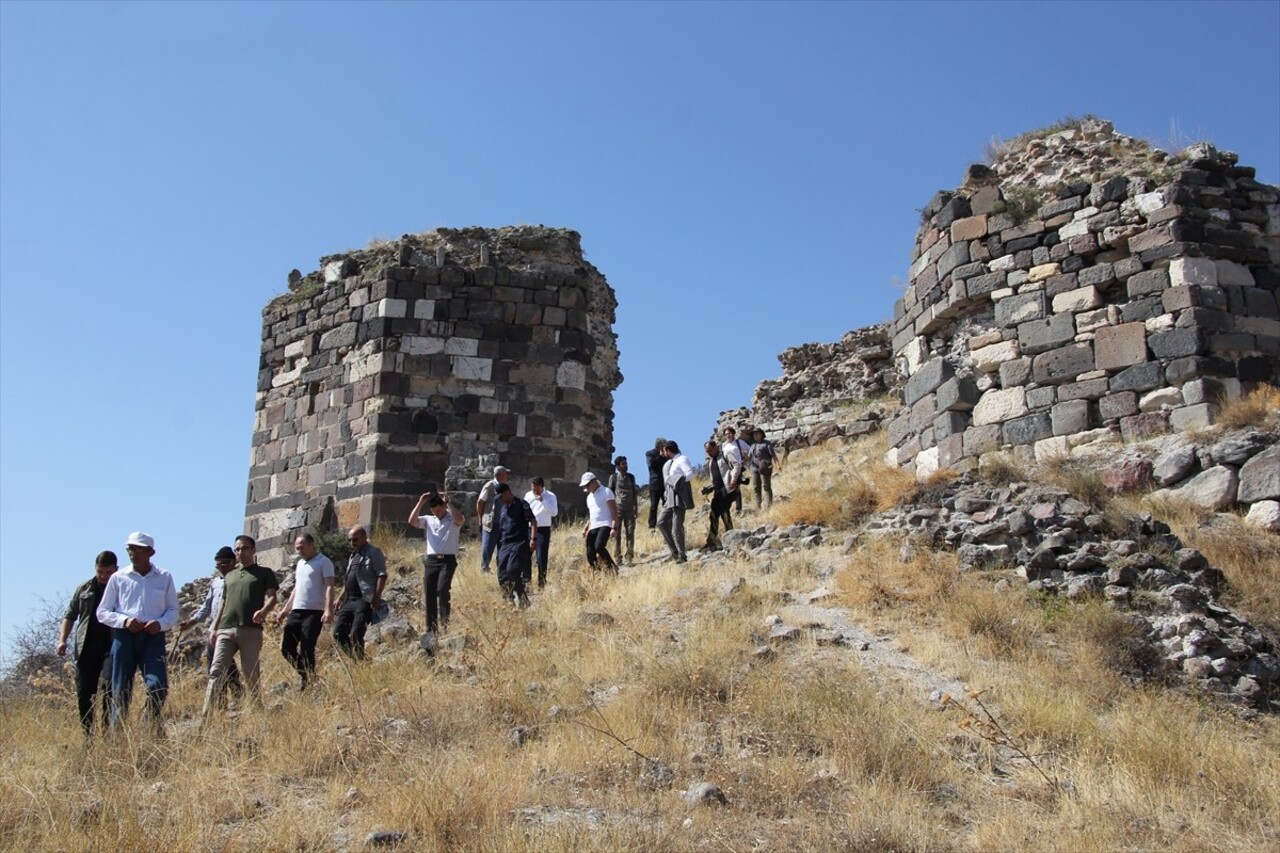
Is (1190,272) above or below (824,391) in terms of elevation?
below

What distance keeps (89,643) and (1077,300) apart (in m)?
8.81

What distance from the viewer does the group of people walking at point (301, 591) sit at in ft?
22.7

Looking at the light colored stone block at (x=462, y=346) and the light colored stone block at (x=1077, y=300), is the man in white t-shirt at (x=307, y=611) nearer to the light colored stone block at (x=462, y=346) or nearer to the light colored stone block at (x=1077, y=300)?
the light colored stone block at (x=462, y=346)

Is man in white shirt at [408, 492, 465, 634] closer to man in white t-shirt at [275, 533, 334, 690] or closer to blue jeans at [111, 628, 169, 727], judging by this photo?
man in white t-shirt at [275, 533, 334, 690]

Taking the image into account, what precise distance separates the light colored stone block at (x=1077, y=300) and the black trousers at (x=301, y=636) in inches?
287

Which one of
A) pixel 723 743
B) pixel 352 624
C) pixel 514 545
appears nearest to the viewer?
pixel 723 743

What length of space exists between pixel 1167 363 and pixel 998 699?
16.8 ft

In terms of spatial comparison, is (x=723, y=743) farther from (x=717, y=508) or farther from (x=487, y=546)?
(x=717, y=508)

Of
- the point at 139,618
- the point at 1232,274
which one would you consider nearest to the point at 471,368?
the point at 139,618

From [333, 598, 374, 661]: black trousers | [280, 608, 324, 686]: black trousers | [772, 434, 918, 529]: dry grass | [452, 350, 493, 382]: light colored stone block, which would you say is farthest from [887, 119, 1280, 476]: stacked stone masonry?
[280, 608, 324, 686]: black trousers

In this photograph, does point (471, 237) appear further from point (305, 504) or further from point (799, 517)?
point (799, 517)

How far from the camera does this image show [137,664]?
22.7 feet

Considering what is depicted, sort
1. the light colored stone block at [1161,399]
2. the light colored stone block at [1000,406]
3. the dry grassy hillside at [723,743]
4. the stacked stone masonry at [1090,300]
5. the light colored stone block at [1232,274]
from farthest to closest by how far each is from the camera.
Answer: the light colored stone block at [1000,406] < the light colored stone block at [1232,274] < the stacked stone masonry at [1090,300] < the light colored stone block at [1161,399] < the dry grassy hillside at [723,743]

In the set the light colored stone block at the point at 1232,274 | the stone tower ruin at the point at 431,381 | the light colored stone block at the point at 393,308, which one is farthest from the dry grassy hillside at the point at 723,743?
the light colored stone block at the point at 393,308
